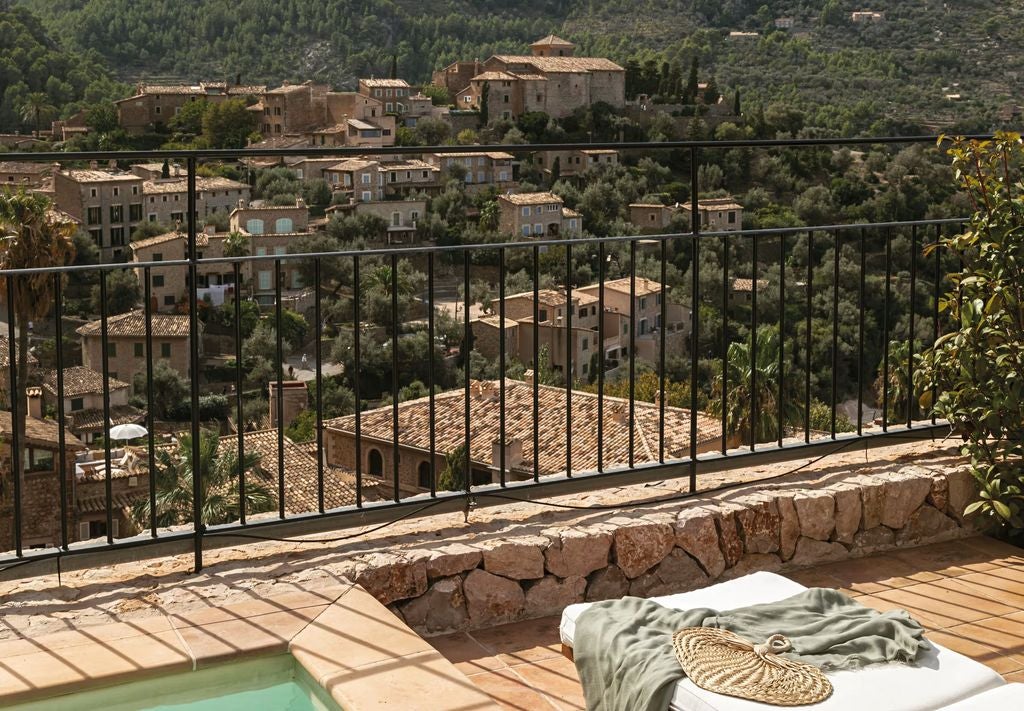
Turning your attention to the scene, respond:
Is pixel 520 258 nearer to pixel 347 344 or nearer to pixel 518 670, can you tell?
pixel 347 344

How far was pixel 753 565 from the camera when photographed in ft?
9.95

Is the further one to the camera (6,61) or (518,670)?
(6,61)

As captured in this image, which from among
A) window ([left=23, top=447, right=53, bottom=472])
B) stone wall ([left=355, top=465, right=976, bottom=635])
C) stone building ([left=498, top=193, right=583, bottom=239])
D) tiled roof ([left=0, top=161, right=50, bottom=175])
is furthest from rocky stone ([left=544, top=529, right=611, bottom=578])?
tiled roof ([left=0, top=161, right=50, bottom=175])

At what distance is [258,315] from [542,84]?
1467 inches

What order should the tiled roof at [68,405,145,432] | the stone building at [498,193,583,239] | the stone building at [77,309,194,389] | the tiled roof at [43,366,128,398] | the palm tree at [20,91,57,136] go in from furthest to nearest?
the palm tree at [20,91,57,136] → the stone building at [498,193,583,239] → the stone building at [77,309,194,389] → the tiled roof at [43,366,128,398] → the tiled roof at [68,405,145,432]

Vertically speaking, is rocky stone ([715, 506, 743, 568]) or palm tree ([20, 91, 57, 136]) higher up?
palm tree ([20, 91, 57, 136])

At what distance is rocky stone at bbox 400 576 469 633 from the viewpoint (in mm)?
2631

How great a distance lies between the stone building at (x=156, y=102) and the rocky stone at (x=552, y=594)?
212 ft

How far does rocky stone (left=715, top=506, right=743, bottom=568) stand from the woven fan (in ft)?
2.94

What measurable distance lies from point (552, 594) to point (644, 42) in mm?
76250

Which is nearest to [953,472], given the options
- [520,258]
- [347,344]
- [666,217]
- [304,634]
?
[304,634]

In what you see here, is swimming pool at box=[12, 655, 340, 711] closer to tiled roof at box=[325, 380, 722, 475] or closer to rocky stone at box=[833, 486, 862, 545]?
rocky stone at box=[833, 486, 862, 545]

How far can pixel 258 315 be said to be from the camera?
38312 millimetres

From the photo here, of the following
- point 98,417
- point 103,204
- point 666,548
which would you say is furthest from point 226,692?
point 103,204
